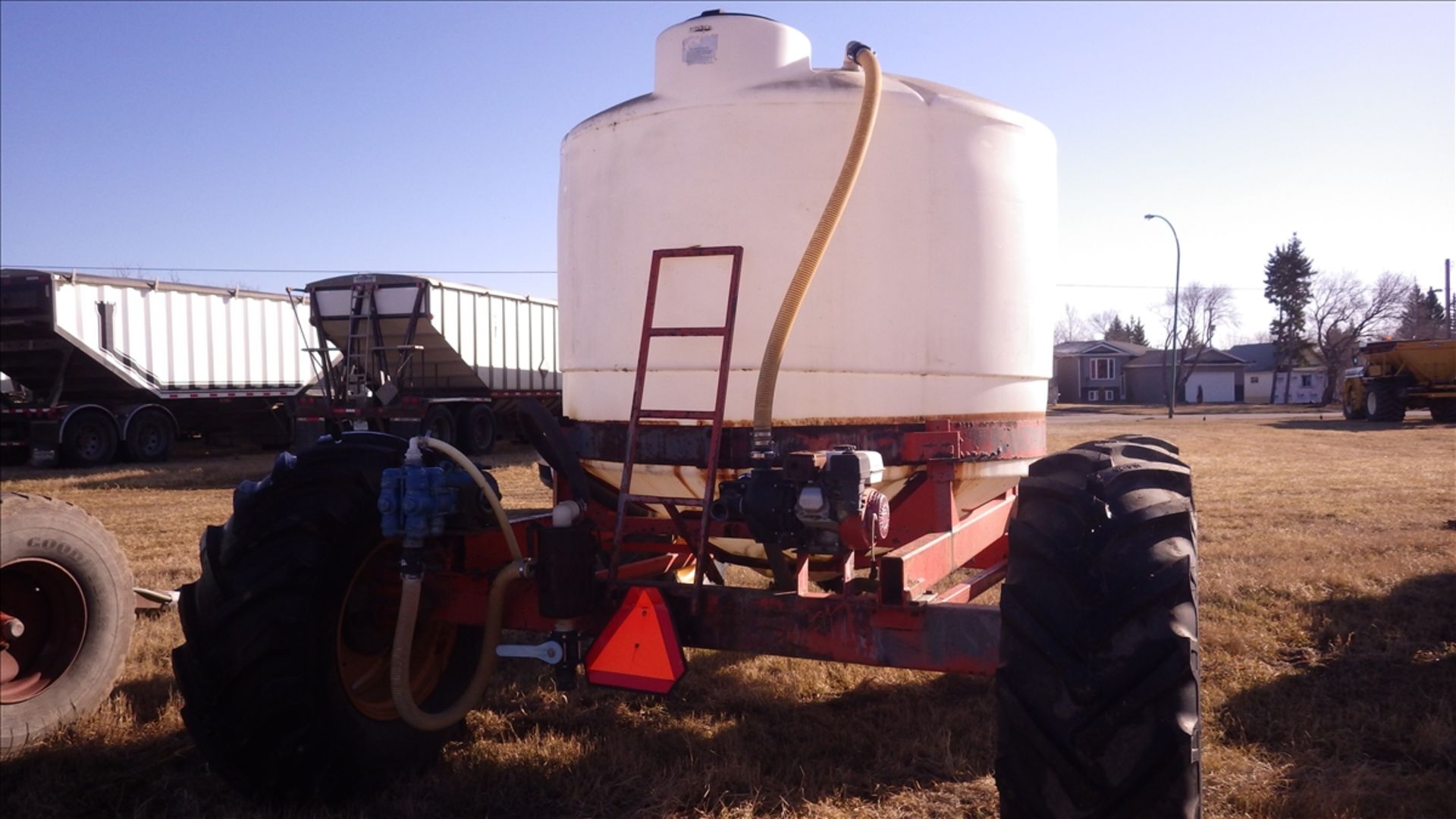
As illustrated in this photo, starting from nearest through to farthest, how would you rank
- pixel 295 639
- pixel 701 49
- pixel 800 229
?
pixel 295 639 → pixel 800 229 → pixel 701 49

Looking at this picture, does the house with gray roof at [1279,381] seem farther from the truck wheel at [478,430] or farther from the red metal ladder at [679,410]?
the red metal ladder at [679,410]

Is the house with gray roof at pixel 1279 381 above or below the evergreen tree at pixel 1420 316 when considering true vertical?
below

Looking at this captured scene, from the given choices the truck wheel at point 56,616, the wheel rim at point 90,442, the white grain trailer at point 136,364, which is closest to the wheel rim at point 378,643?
the truck wheel at point 56,616

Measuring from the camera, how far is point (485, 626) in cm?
355

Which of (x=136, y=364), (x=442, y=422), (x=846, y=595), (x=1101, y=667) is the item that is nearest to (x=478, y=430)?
(x=442, y=422)

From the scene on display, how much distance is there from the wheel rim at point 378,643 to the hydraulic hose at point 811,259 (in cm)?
144

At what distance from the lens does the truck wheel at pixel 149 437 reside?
1859cm

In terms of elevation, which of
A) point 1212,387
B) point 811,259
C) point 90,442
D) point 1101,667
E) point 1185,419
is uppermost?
point 811,259

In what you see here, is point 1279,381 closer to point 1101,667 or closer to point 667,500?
point 667,500

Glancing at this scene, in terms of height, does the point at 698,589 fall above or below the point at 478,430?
above

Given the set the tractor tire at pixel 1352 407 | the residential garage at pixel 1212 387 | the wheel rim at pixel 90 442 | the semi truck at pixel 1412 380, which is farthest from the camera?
the residential garage at pixel 1212 387

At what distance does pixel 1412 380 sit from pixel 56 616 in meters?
34.1

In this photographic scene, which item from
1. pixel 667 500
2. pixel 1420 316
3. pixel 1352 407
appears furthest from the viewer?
pixel 1420 316

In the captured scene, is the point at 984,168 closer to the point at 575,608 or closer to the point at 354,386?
the point at 575,608
